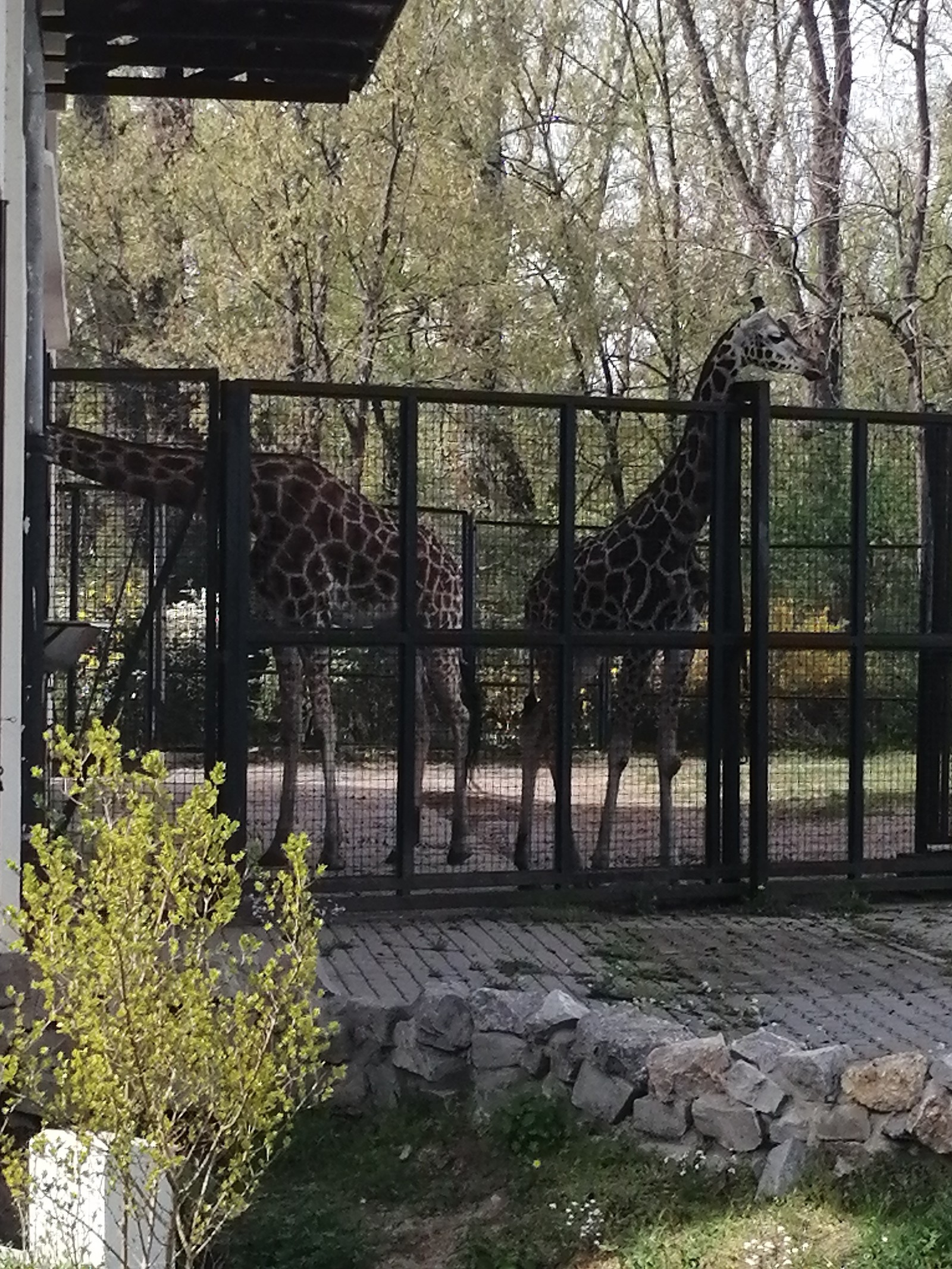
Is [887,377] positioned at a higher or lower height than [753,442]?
higher

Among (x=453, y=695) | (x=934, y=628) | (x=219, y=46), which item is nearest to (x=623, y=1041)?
(x=453, y=695)

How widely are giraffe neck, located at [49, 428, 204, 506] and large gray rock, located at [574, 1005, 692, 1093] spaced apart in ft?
12.0

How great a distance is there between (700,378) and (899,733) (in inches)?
86.6

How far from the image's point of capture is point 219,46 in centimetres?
922

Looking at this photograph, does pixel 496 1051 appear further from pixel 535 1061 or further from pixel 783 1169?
pixel 783 1169

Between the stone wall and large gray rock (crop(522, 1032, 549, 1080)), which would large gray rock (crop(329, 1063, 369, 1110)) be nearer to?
the stone wall

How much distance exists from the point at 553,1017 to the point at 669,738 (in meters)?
3.61

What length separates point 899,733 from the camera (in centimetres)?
965

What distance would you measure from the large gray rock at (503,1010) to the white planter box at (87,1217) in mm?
1462

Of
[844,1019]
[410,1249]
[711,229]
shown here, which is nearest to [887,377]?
[711,229]

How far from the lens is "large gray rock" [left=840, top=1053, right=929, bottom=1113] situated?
16.9ft

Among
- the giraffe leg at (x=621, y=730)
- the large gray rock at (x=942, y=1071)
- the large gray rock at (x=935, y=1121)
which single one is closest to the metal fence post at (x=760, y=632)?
the giraffe leg at (x=621, y=730)

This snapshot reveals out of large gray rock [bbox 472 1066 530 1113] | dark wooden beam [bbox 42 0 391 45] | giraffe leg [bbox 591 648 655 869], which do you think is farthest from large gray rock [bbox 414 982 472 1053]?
dark wooden beam [bbox 42 0 391 45]

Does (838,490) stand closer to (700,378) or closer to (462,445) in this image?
(700,378)
